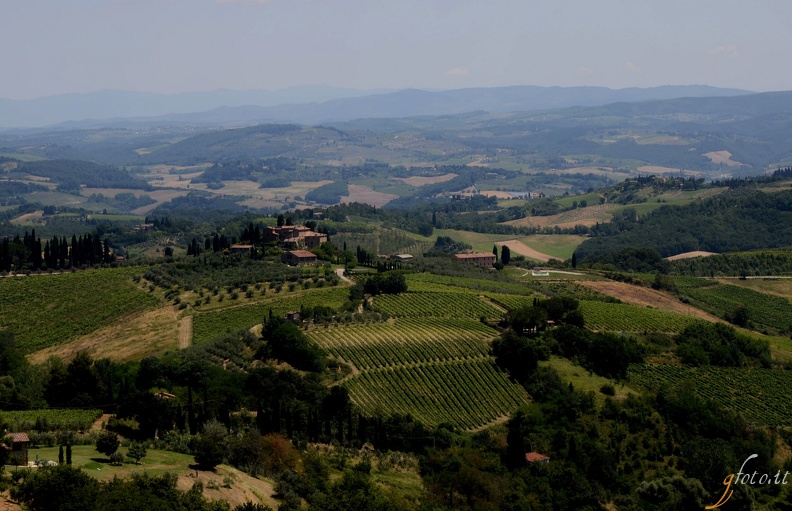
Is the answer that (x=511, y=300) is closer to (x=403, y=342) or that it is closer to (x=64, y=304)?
(x=403, y=342)

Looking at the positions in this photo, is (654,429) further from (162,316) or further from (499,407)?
(162,316)

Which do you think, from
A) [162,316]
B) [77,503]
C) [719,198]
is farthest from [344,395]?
[719,198]

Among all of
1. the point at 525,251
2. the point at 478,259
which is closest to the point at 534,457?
the point at 478,259

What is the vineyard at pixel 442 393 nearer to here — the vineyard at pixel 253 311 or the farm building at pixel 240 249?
the vineyard at pixel 253 311

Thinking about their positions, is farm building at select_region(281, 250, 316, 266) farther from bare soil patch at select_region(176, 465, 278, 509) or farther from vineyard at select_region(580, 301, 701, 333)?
bare soil patch at select_region(176, 465, 278, 509)

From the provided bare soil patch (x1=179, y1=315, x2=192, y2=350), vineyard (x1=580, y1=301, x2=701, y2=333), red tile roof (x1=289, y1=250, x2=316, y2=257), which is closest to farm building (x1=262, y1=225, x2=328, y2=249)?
red tile roof (x1=289, y1=250, x2=316, y2=257)

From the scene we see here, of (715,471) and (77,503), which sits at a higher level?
(77,503)

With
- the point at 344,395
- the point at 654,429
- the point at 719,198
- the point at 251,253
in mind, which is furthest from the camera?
the point at 719,198

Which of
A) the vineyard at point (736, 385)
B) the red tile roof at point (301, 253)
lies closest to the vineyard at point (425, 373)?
the vineyard at point (736, 385)
